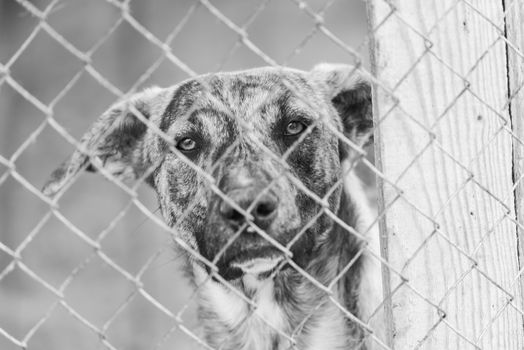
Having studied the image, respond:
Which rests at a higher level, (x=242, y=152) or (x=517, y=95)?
(x=517, y=95)

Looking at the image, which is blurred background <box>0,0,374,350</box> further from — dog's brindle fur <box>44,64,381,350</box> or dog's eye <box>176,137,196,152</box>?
dog's eye <box>176,137,196,152</box>

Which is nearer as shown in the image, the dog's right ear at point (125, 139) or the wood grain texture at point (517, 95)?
the wood grain texture at point (517, 95)

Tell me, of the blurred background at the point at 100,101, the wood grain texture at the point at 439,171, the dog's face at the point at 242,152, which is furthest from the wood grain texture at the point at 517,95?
the blurred background at the point at 100,101

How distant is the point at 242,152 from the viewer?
2857 millimetres

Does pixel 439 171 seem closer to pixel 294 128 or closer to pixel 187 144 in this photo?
pixel 294 128

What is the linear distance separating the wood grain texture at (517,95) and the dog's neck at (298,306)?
0.77 metres

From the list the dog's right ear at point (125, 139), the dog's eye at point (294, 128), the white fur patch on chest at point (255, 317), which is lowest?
the white fur patch on chest at point (255, 317)

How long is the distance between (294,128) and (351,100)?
406 mm

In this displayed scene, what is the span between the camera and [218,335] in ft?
11.7

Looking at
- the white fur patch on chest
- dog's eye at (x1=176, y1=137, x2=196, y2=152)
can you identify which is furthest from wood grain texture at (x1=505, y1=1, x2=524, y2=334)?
dog's eye at (x1=176, y1=137, x2=196, y2=152)

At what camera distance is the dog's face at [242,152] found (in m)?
2.76

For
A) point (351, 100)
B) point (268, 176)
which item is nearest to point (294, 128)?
point (351, 100)

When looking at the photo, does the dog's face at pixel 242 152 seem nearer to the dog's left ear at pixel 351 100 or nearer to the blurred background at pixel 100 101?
the dog's left ear at pixel 351 100

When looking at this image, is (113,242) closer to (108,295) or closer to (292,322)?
(108,295)
